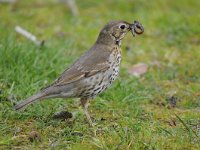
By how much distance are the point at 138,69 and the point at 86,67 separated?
2587mm

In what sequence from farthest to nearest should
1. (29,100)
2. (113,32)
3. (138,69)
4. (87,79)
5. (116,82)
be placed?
(138,69) → (116,82) → (113,32) → (87,79) → (29,100)

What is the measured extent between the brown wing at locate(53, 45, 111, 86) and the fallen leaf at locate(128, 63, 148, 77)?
2148mm

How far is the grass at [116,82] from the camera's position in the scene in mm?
5832

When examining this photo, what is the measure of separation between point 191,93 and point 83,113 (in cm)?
169

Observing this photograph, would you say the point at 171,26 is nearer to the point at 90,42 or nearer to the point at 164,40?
A: the point at 164,40

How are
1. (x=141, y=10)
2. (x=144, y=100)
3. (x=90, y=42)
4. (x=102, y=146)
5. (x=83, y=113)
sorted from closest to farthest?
(x=102, y=146), (x=83, y=113), (x=144, y=100), (x=90, y=42), (x=141, y=10)

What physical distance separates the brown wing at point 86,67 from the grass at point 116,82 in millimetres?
445

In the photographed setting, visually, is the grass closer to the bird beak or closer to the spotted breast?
the spotted breast

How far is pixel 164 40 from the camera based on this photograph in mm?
10383

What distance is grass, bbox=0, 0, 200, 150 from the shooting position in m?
5.83

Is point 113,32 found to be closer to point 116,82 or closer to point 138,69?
point 116,82

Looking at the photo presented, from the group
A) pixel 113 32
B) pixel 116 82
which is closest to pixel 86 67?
pixel 113 32

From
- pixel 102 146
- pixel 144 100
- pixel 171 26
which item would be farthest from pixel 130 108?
pixel 171 26

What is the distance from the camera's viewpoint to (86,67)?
6.44 meters
